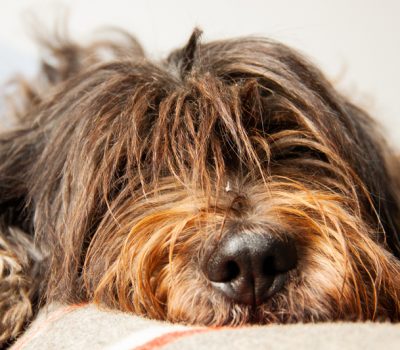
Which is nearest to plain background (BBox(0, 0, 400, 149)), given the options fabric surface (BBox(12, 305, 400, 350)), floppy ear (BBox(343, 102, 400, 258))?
floppy ear (BBox(343, 102, 400, 258))

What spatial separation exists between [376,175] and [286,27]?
1.90 meters

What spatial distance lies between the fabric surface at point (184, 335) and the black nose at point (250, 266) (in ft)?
0.56

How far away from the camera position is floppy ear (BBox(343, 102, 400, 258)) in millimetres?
2145

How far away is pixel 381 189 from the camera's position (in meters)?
2.23

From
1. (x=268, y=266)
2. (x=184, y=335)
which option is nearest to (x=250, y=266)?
(x=268, y=266)

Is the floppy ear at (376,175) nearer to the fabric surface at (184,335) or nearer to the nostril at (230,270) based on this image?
the nostril at (230,270)

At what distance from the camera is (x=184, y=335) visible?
4.18ft

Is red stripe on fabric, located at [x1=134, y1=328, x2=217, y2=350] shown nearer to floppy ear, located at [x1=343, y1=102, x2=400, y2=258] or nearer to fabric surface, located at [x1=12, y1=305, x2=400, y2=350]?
fabric surface, located at [x1=12, y1=305, x2=400, y2=350]

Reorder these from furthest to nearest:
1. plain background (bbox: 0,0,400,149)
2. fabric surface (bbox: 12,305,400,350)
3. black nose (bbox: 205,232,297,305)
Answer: plain background (bbox: 0,0,400,149)
black nose (bbox: 205,232,297,305)
fabric surface (bbox: 12,305,400,350)

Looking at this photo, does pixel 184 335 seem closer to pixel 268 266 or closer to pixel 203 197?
pixel 268 266

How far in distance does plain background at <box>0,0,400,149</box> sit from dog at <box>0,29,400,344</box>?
4.63 ft

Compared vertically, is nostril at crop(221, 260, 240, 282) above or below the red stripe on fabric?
above

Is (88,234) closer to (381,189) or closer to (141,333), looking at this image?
(141,333)

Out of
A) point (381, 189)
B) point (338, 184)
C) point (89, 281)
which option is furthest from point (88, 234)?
point (381, 189)
